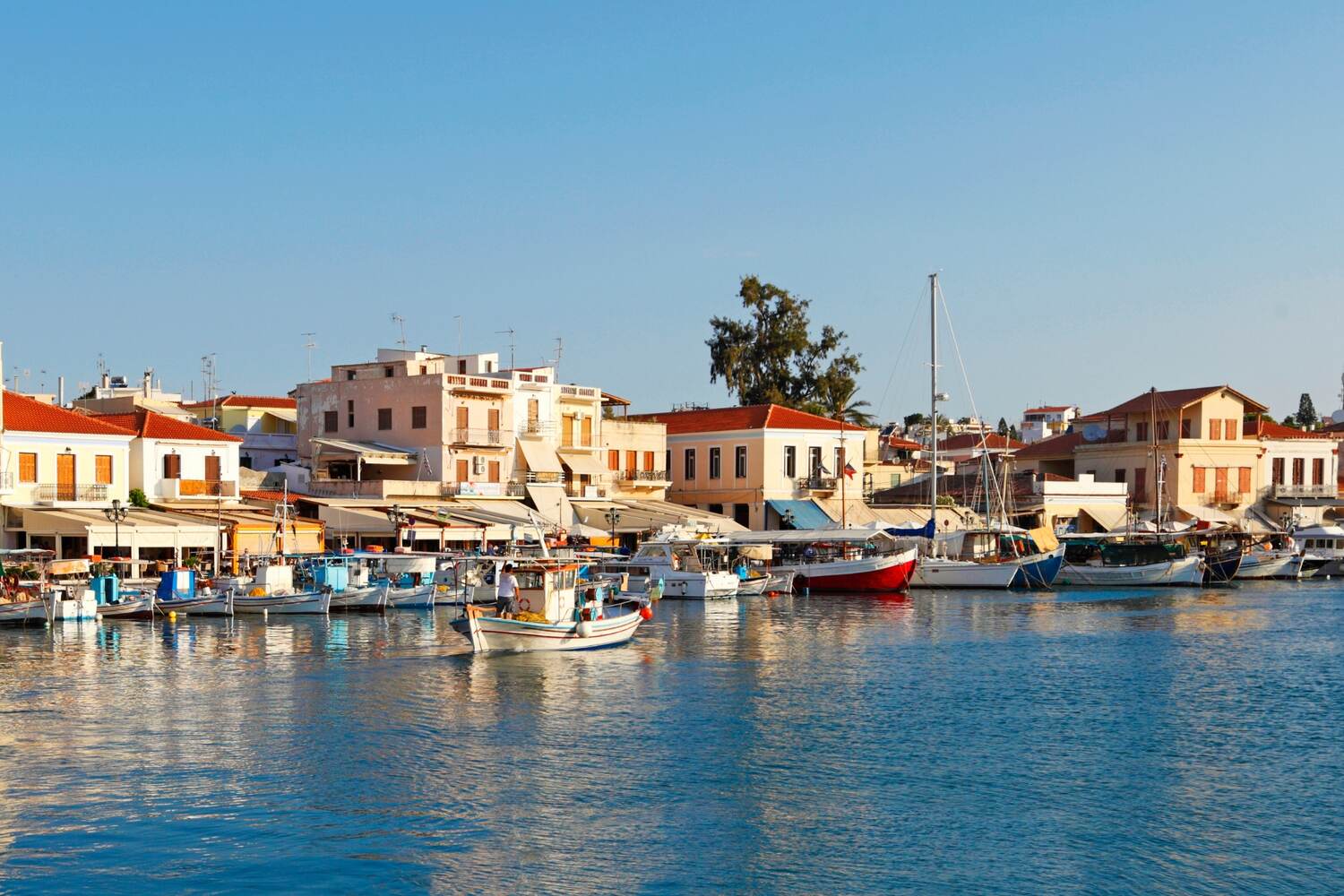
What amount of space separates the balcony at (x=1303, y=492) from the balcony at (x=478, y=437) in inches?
1836

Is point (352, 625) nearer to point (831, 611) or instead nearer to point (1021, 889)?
point (831, 611)

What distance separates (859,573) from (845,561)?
99 centimetres

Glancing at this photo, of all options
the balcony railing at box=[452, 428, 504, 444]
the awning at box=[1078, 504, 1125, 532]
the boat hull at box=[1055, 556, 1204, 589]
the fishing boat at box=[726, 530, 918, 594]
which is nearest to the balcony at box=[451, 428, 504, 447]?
the balcony railing at box=[452, 428, 504, 444]

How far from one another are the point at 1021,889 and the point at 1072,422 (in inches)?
3247

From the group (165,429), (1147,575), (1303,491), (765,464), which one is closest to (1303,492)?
(1303,491)

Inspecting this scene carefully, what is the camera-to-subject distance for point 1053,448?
3752 inches

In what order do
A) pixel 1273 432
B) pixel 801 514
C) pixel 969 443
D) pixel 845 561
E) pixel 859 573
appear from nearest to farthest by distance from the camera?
pixel 859 573 < pixel 845 561 < pixel 801 514 < pixel 1273 432 < pixel 969 443

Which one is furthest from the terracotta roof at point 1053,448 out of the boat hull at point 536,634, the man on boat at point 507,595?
the man on boat at point 507,595

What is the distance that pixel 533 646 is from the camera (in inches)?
1612

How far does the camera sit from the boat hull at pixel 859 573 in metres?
66.4

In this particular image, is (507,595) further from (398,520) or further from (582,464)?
(582,464)

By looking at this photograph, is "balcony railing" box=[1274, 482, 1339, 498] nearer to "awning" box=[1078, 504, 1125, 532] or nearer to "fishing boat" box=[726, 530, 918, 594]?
"awning" box=[1078, 504, 1125, 532]

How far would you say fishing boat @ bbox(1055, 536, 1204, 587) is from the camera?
72.4m

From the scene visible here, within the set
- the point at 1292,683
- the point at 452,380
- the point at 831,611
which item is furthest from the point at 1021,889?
the point at 452,380
